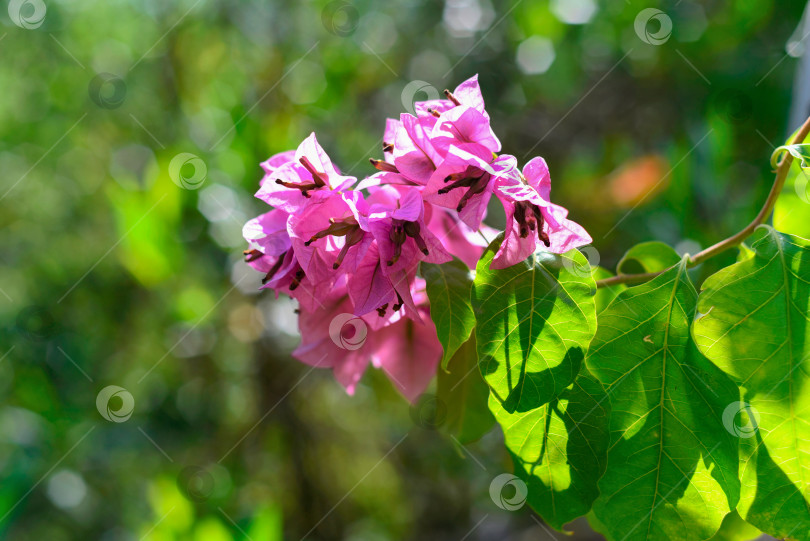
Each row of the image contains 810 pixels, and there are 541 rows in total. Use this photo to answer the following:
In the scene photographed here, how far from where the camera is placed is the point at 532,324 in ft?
2.45

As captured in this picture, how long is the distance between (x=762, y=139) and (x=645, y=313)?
160 cm

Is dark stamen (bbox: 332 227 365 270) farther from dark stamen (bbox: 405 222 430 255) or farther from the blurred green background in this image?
the blurred green background

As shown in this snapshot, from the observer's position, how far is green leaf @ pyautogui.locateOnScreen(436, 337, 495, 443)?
1.02m

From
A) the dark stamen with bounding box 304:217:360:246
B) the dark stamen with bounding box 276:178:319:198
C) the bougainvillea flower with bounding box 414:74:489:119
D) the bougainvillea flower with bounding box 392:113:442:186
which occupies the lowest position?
the dark stamen with bounding box 304:217:360:246

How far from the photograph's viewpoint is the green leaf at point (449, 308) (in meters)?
0.80

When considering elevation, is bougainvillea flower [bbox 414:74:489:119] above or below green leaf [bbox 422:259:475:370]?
above

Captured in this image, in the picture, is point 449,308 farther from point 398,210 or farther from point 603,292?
point 603,292

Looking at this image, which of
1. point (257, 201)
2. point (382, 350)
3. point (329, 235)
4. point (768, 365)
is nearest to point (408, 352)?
point (382, 350)

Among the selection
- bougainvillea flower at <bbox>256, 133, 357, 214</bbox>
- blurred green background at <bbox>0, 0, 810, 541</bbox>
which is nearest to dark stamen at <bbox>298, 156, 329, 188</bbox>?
bougainvillea flower at <bbox>256, 133, 357, 214</bbox>

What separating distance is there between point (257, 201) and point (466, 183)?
5.06 ft

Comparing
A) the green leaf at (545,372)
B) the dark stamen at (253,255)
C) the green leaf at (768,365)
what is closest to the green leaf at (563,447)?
the green leaf at (545,372)

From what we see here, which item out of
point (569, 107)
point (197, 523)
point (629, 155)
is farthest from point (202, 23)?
point (197, 523)

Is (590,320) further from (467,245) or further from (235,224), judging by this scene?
(235,224)

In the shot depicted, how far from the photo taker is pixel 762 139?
2047 millimetres
